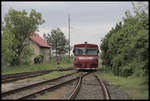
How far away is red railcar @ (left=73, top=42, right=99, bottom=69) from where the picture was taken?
85.0ft

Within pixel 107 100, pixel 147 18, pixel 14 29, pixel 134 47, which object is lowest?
pixel 107 100

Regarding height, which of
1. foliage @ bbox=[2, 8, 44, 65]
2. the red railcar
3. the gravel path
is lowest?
the gravel path

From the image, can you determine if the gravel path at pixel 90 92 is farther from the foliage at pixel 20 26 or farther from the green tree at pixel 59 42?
the green tree at pixel 59 42

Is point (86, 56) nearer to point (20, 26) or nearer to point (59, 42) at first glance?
point (20, 26)

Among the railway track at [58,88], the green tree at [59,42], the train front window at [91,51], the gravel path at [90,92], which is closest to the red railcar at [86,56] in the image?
the train front window at [91,51]

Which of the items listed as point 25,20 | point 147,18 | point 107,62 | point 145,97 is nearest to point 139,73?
point 145,97

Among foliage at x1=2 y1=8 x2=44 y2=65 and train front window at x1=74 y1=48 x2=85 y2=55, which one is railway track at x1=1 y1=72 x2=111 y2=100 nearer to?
train front window at x1=74 y1=48 x2=85 y2=55

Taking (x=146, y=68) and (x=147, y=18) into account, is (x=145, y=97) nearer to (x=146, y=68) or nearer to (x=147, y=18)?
(x=146, y=68)

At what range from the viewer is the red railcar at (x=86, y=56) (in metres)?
25.9

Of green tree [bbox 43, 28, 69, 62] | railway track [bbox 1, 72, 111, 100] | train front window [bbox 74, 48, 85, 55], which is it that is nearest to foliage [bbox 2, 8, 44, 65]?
train front window [bbox 74, 48, 85, 55]

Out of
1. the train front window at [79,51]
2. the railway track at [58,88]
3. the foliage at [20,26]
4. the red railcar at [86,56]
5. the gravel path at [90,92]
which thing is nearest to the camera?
the railway track at [58,88]

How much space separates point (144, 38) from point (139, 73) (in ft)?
5.44

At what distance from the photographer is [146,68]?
10672 millimetres

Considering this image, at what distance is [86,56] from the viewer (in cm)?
2616
